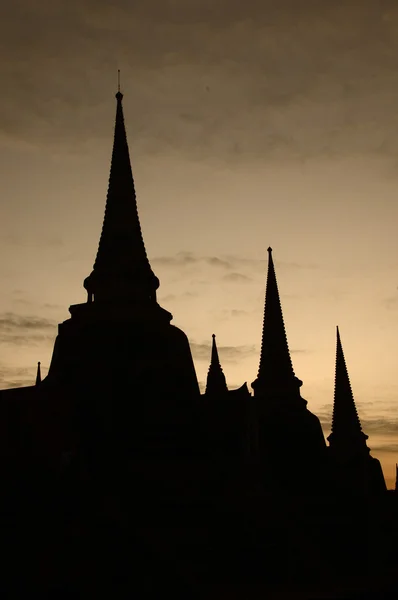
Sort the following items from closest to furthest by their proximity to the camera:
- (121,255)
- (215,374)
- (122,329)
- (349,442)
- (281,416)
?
(122,329) < (121,255) < (281,416) < (215,374) < (349,442)

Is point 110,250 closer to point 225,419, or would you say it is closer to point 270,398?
point 225,419

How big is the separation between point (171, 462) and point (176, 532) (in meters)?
2.48

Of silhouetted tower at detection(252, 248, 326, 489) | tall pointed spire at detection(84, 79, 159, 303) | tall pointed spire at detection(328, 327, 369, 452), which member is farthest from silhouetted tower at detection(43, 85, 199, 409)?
tall pointed spire at detection(328, 327, 369, 452)

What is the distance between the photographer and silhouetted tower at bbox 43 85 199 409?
25469 millimetres

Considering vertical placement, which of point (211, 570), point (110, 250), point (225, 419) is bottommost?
point (211, 570)

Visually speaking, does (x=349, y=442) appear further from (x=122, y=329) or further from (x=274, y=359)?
(x=122, y=329)

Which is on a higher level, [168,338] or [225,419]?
[168,338]

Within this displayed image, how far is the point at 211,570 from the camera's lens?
22.0 meters

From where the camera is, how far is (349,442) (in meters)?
39.3

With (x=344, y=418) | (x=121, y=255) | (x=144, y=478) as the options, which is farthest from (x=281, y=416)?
(x=144, y=478)

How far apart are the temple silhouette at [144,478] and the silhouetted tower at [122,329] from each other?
0.05 m

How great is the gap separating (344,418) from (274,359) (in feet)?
23.1

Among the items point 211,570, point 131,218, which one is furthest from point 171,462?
point 131,218

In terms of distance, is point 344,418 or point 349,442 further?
point 344,418
